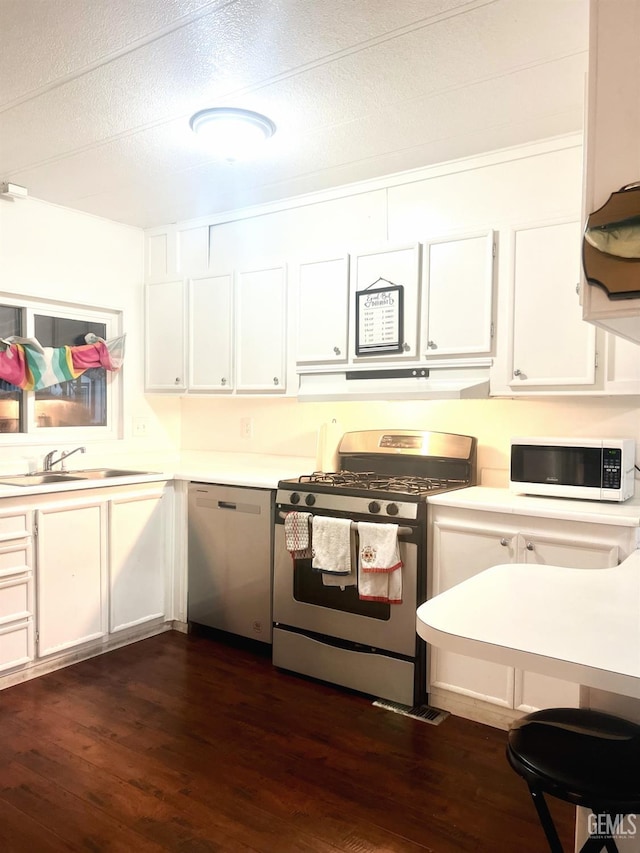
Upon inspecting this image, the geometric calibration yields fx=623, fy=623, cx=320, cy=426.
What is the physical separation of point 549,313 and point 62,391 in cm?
281

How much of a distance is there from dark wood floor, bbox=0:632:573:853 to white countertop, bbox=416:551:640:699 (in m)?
0.95

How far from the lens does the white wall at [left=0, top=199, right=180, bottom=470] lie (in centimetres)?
350

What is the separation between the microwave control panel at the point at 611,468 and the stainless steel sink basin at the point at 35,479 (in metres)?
2.60

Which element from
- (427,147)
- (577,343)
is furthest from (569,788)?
(427,147)

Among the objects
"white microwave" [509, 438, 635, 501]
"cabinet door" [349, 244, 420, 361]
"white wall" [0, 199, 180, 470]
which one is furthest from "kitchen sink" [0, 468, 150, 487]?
"white microwave" [509, 438, 635, 501]

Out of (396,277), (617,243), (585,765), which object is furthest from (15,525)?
(617,243)

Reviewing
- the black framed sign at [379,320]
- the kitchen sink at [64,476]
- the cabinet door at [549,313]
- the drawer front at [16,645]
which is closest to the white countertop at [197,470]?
the kitchen sink at [64,476]

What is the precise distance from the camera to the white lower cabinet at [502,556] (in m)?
2.32

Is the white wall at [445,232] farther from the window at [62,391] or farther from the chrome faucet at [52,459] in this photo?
the chrome faucet at [52,459]

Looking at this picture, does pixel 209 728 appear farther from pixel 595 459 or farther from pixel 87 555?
pixel 595 459

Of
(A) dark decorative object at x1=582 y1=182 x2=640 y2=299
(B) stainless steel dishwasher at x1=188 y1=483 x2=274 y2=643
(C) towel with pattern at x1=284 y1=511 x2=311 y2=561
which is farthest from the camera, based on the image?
(B) stainless steel dishwasher at x1=188 y1=483 x2=274 y2=643

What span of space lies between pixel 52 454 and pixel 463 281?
247 centimetres

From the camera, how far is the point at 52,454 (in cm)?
360

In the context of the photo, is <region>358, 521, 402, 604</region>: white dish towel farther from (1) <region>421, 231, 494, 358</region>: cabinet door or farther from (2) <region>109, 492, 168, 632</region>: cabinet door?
(2) <region>109, 492, 168, 632</region>: cabinet door
